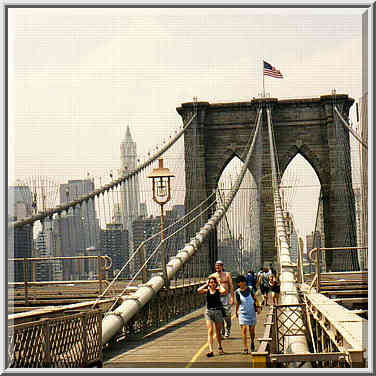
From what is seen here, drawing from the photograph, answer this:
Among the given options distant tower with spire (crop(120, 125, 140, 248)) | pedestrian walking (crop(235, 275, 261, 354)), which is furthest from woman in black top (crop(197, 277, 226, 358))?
distant tower with spire (crop(120, 125, 140, 248))

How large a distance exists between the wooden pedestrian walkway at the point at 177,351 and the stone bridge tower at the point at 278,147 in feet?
80.8

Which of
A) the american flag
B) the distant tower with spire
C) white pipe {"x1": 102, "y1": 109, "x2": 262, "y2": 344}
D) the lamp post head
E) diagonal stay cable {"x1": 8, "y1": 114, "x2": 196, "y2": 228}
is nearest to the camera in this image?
white pipe {"x1": 102, "y1": 109, "x2": 262, "y2": 344}

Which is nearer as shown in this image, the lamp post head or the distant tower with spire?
the lamp post head

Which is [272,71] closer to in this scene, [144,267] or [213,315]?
[144,267]

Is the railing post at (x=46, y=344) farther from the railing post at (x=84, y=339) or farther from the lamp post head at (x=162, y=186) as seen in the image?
the lamp post head at (x=162, y=186)

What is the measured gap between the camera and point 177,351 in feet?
39.7

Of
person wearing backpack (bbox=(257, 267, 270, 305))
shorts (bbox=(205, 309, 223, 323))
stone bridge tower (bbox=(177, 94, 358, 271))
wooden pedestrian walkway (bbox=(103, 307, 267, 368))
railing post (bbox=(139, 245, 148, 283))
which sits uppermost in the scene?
stone bridge tower (bbox=(177, 94, 358, 271))

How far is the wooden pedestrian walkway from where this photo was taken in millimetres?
10602

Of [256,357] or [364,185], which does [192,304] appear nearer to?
[364,185]

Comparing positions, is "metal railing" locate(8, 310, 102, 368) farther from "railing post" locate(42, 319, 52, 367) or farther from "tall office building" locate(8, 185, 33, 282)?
"tall office building" locate(8, 185, 33, 282)

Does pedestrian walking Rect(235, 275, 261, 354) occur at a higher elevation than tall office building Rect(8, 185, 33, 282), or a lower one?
lower

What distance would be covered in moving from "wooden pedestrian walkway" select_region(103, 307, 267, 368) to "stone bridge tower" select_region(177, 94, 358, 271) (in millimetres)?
24627

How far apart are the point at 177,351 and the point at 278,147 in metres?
31.2

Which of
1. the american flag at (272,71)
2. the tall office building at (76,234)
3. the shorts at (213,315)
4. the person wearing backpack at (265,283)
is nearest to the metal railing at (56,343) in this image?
the shorts at (213,315)
